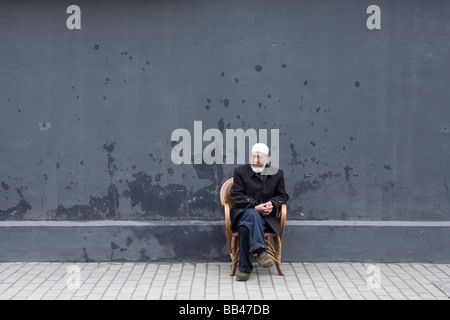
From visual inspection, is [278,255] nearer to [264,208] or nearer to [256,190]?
[264,208]

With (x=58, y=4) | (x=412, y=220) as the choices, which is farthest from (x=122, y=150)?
(x=412, y=220)

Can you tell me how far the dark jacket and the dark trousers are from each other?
0.56 ft

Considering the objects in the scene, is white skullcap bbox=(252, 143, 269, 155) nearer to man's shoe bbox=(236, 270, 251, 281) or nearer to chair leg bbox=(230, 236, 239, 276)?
chair leg bbox=(230, 236, 239, 276)

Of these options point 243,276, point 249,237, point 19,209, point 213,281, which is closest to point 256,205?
point 249,237

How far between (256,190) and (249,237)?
56 centimetres

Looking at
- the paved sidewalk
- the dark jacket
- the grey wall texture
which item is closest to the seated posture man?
the dark jacket

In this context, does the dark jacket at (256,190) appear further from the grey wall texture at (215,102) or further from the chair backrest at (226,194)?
the grey wall texture at (215,102)

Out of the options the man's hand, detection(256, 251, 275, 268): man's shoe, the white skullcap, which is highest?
the white skullcap

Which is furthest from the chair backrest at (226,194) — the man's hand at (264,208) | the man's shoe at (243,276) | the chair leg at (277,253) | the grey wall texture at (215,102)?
the man's shoe at (243,276)

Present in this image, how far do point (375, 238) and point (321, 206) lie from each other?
0.73 metres

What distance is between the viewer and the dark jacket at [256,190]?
6.17 meters

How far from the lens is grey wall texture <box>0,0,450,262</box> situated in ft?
21.8

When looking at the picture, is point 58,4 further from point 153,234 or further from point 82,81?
point 153,234
